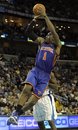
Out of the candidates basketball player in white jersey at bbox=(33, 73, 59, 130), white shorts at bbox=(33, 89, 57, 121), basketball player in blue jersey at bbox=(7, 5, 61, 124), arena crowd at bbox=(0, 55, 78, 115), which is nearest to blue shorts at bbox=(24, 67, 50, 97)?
basketball player in blue jersey at bbox=(7, 5, 61, 124)

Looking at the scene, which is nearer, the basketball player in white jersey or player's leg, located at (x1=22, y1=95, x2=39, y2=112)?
player's leg, located at (x1=22, y1=95, x2=39, y2=112)

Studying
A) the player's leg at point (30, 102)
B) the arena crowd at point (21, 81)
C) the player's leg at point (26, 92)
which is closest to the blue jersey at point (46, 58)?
the player's leg at point (26, 92)

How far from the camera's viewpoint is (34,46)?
104 ft

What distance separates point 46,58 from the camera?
6.92 meters

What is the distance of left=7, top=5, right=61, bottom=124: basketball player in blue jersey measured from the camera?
6621mm

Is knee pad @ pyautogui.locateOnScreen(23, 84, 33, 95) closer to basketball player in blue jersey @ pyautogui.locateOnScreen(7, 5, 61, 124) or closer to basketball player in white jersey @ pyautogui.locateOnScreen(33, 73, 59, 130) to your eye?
basketball player in blue jersey @ pyautogui.locateOnScreen(7, 5, 61, 124)

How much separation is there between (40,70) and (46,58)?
242mm

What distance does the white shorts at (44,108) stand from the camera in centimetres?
721

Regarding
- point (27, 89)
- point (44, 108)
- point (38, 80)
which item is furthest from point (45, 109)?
point (27, 89)

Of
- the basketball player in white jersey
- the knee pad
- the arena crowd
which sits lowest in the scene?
the arena crowd

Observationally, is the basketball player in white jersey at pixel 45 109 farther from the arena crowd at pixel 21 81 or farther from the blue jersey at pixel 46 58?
the arena crowd at pixel 21 81

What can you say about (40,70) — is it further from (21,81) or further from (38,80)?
(21,81)

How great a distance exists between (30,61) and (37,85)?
68.2ft

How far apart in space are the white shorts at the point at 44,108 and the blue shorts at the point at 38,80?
21.6 inches
